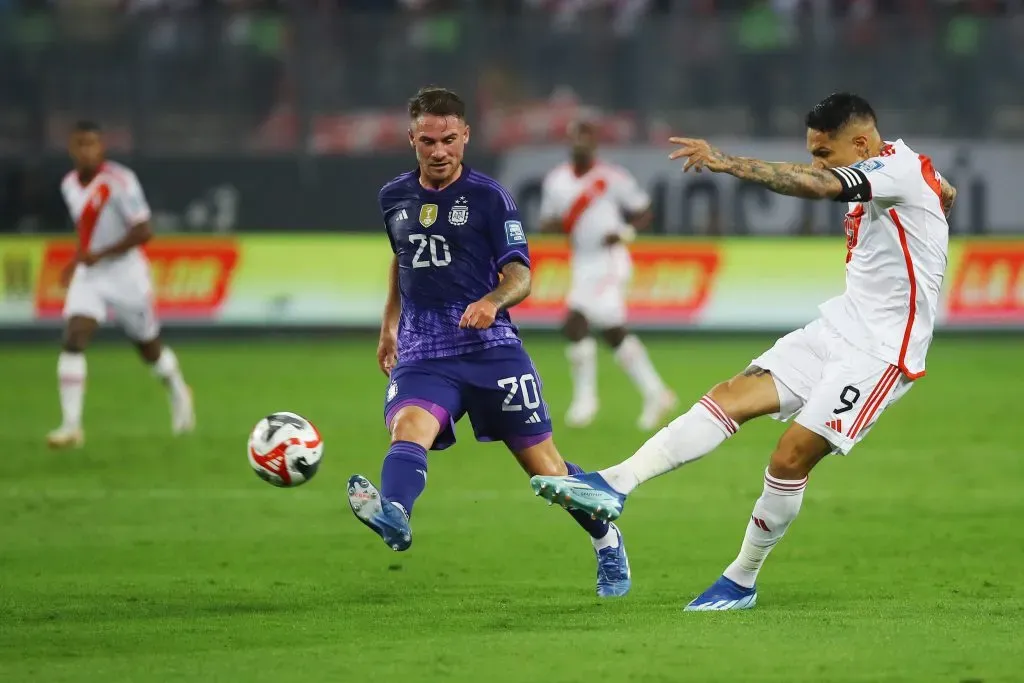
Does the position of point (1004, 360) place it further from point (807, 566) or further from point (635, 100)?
point (807, 566)

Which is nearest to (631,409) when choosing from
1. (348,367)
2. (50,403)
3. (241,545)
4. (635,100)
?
(348,367)

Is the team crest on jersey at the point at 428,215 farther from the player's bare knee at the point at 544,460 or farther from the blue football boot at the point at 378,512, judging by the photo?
the blue football boot at the point at 378,512

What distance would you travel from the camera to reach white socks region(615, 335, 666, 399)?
14.3 metres

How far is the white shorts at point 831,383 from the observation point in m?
6.88

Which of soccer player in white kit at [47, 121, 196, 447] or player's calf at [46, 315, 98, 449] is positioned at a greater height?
soccer player in white kit at [47, 121, 196, 447]

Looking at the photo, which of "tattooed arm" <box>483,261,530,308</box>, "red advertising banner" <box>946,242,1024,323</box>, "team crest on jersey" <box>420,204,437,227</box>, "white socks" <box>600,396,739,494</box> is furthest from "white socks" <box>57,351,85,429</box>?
"red advertising banner" <box>946,242,1024,323</box>

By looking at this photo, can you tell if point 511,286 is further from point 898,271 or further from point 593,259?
point 593,259

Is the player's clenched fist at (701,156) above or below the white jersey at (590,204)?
above

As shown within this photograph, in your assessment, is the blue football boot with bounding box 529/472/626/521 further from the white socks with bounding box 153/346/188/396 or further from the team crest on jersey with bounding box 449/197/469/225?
the white socks with bounding box 153/346/188/396

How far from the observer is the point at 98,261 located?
43.9ft

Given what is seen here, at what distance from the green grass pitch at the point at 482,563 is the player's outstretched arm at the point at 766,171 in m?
1.77

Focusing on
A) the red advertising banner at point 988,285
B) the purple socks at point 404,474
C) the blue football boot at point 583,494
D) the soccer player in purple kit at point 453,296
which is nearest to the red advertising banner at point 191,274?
the red advertising banner at point 988,285

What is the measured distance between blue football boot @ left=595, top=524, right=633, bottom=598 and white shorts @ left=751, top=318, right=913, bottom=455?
105 cm

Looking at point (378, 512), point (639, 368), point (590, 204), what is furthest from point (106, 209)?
point (378, 512)
